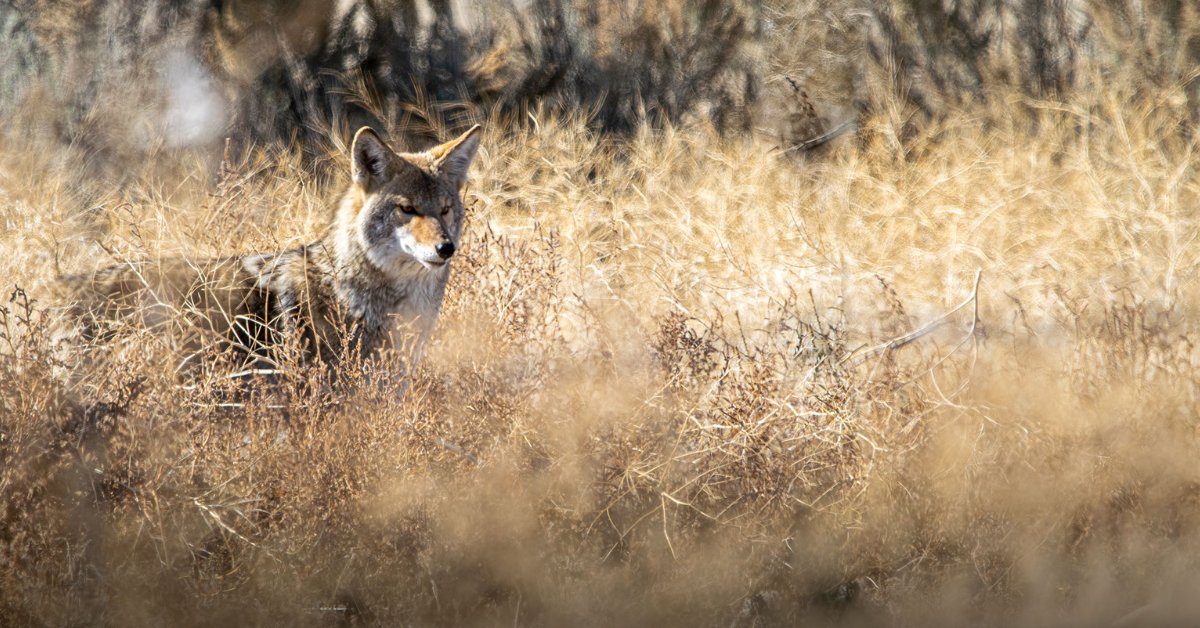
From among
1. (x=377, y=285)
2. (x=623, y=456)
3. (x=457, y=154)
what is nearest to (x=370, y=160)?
(x=457, y=154)

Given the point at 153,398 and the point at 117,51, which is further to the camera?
the point at 117,51

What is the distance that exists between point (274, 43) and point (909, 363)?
7.60m

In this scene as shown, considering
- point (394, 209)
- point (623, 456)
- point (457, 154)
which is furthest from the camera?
point (457, 154)

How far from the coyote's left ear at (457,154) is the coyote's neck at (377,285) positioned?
58 cm

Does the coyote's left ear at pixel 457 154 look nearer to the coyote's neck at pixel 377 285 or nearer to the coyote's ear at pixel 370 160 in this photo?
the coyote's ear at pixel 370 160

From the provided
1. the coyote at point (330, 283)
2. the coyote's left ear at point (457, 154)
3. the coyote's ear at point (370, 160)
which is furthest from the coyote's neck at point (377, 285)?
the coyote's left ear at point (457, 154)

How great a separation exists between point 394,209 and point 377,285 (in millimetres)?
399

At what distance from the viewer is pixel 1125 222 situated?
26.3ft

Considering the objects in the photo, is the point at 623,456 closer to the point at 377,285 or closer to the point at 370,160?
the point at 377,285

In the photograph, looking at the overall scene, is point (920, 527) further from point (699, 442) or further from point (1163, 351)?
point (1163, 351)

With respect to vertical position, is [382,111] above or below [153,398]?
below

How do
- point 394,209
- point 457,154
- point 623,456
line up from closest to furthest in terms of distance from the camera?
point 623,456, point 394,209, point 457,154

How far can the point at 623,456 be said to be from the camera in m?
5.80

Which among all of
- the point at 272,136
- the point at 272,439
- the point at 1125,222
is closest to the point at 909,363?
the point at 1125,222
